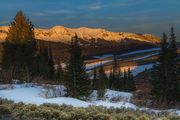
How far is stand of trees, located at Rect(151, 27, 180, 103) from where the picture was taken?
1064 inches

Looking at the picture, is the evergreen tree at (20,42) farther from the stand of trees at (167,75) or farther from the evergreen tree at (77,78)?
the evergreen tree at (77,78)

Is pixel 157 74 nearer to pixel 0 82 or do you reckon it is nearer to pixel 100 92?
pixel 100 92

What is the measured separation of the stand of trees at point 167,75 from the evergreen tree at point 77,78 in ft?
19.8

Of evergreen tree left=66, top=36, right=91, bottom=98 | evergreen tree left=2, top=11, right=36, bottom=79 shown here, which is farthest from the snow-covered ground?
evergreen tree left=2, top=11, right=36, bottom=79

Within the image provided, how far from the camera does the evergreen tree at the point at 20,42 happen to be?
1671 inches

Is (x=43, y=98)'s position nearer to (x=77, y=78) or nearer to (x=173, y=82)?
(x=77, y=78)

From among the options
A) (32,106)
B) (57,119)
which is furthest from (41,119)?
(32,106)

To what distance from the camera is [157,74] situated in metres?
27.8

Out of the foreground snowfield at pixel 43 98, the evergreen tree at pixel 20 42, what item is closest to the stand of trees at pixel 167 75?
the foreground snowfield at pixel 43 98

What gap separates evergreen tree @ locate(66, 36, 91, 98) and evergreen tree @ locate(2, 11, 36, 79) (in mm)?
20030

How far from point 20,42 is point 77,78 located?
21569 millimetres

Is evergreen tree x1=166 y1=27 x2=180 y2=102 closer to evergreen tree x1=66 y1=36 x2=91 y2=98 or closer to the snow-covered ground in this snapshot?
the snow-covered ground

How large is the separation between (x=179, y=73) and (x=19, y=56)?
1950 centimetres

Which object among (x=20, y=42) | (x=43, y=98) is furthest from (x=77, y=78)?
(x=20, y=42)
